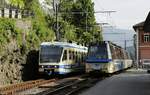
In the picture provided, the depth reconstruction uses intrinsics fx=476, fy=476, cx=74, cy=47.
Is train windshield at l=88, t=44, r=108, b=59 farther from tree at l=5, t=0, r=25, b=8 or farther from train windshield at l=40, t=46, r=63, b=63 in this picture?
tree at l=5, t=0, r=25, b=8

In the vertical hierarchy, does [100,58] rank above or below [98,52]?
below

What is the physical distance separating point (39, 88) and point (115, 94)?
5.95 metres

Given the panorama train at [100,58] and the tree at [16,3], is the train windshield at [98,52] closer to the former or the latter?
the panorama train at [100,58]

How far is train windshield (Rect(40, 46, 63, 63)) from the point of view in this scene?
114ft

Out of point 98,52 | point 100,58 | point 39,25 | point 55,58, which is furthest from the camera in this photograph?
point 39,25

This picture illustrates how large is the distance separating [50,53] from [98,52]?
441 cm

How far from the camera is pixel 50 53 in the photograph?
3503 centimetres

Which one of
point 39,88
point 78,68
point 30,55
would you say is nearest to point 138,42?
point 78,68

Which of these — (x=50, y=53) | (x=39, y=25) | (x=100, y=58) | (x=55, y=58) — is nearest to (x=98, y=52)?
(x=100, y=58)

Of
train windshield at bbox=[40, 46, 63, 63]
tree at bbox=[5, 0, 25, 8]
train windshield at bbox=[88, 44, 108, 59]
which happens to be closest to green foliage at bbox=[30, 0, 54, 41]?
tree at bbox=[5, 0, 25, 8]

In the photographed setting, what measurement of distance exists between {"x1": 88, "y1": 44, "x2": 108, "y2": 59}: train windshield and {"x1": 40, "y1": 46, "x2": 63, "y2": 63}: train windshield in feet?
10.9

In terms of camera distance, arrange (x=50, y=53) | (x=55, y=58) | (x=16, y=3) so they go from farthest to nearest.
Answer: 1. (x=16, y=3)
2. (x=50, y=53)
3. (x=55, y=58)

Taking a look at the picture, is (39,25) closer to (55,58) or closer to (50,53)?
(50,53)

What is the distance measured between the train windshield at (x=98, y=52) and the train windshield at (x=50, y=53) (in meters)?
3.34
